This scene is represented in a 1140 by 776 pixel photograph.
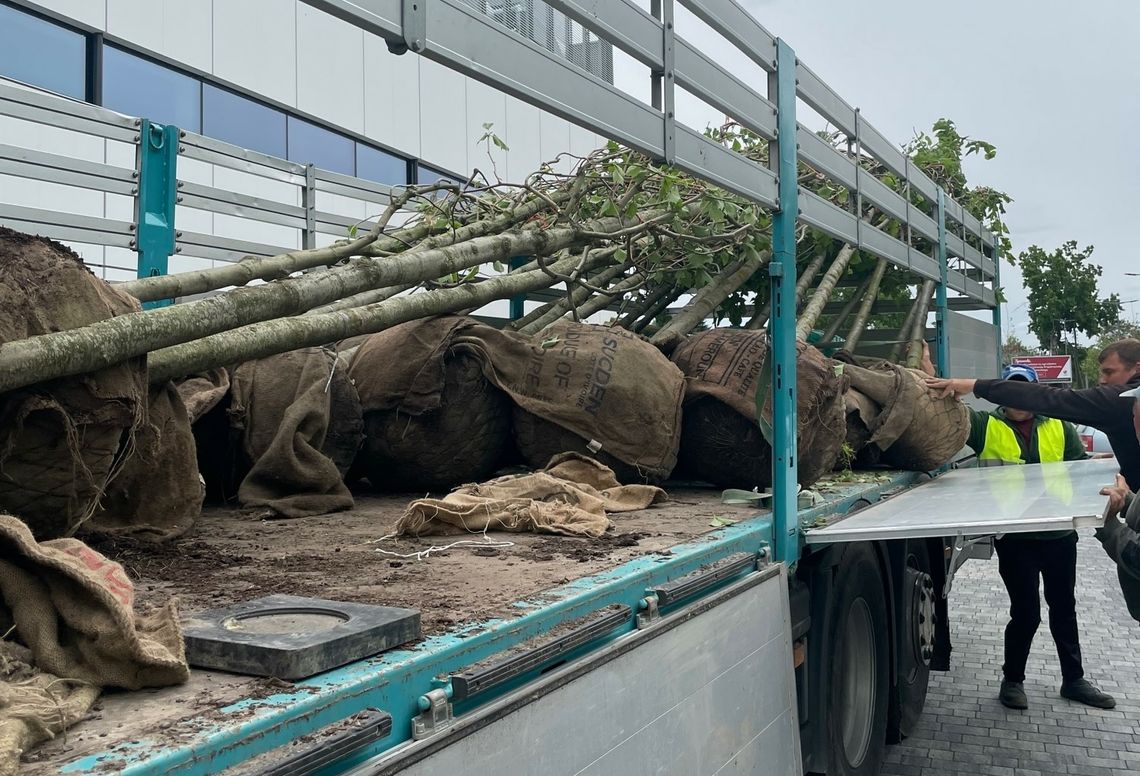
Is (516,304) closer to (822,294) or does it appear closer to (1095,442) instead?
(822,294)

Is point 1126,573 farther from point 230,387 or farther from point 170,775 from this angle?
point 170,775

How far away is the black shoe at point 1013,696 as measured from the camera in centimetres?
529

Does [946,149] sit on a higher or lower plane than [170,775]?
higher

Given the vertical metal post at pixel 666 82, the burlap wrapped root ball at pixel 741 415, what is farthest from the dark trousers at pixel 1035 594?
the vertical metal post at pixel 666 82

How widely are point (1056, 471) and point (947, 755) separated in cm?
149

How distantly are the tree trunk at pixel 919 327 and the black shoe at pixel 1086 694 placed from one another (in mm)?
1950

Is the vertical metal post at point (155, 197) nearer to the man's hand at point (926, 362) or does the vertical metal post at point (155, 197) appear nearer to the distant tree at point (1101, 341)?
the man's hand at point (926, 362)

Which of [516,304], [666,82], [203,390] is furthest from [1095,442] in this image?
[203,390]

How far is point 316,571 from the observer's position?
2.36 m

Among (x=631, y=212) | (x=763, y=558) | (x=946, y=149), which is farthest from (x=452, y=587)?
(x=946, y=149)

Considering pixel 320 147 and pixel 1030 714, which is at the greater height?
pixel 320 147

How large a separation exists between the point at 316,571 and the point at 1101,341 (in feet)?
120

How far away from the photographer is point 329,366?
12.1 ft

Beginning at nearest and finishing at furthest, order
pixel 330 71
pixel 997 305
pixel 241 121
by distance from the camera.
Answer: pixel 997 305 → pixel 241 121 → pixel 330 71
